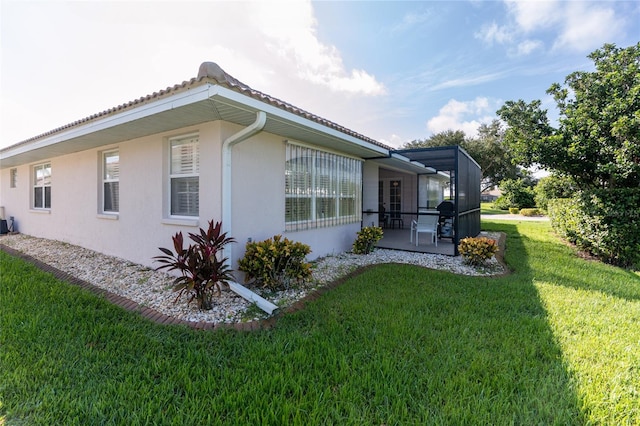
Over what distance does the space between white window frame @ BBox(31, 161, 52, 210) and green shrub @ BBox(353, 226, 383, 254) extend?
11.3 meters

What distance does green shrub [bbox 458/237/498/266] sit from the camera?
22.6 feet

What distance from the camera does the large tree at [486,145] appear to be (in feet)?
108

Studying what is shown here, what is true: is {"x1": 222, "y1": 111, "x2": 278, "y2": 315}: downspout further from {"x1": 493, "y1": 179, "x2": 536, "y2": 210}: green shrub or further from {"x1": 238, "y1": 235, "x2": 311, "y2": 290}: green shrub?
{"x1": 493, "y1": 179, "x2": 536, "y2": 210}: green shrub

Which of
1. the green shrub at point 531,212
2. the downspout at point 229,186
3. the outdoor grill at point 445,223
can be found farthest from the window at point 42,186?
the green shrub at point 531,212

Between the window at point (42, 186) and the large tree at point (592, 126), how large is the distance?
1615cm

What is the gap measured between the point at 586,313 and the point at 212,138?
684 centimetres

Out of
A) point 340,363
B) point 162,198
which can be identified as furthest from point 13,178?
point 340,363

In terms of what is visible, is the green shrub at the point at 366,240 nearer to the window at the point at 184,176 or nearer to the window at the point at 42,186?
the window at the point at 184,176

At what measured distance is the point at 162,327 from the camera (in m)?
3.76

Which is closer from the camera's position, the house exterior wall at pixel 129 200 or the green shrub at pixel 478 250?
the house exterior wall at pixel 129 200

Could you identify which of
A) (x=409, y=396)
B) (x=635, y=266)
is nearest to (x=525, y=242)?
→ (x=635, y=266)

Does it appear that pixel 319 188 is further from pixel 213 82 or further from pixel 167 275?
pixel 213 82

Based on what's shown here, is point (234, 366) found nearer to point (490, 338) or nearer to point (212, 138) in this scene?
point (490, 338)

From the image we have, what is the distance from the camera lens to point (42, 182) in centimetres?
1064
